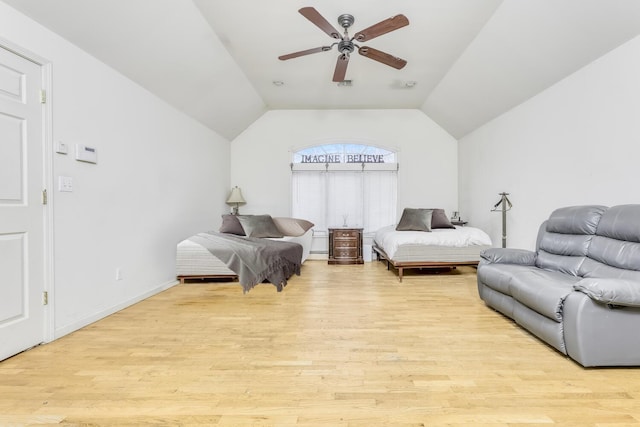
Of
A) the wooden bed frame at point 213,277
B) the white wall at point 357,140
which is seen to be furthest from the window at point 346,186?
the wooden bed frame at point 213,277

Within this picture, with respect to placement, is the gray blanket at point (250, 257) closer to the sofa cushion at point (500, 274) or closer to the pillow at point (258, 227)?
the pillow at point (258, 227)

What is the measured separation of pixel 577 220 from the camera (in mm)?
2879

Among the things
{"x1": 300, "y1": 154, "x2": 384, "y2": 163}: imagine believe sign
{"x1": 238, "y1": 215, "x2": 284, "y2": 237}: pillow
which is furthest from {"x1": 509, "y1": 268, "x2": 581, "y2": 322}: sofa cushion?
{"x1": 300, "y1": 154, "x2": 384, "y2": 163}: imagine believe sign

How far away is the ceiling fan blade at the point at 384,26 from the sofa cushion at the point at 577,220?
235 cm

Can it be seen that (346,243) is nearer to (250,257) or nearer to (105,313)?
(250,257)

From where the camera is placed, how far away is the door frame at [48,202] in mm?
2471

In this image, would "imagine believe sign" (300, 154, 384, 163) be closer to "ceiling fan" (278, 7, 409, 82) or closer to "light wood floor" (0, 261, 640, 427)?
"ceiling fan" (278, 7, 409, 82)

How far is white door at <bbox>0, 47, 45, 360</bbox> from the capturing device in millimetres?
2191

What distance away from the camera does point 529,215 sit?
14.3 ft

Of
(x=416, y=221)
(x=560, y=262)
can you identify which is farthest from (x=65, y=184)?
(x=416, y=221)

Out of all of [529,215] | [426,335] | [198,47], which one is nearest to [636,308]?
[426,335]

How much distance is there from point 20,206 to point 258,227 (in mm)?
3314

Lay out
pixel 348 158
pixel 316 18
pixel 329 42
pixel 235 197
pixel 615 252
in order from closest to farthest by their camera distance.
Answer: pixel 615 252, pixel 316 18, pixel 329 42, pixel 235 197, pixel 348 158

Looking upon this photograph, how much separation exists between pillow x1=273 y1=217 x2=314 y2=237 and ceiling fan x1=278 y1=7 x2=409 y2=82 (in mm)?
2984
